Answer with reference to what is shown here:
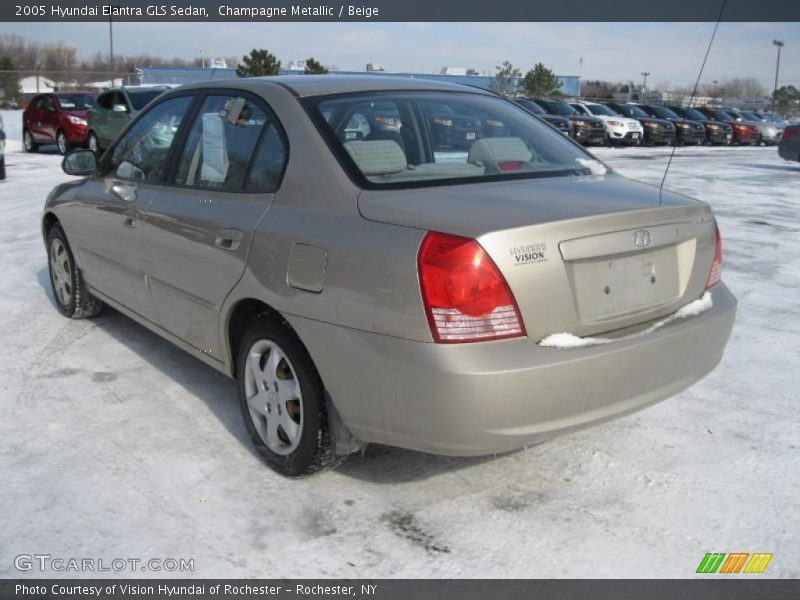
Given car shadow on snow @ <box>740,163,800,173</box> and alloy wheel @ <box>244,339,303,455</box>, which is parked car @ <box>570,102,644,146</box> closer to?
car shadow on snow @ <box>740,163,800,173</box>

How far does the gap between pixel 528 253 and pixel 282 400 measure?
1.25 meters

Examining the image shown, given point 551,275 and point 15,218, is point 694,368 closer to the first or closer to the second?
point 551,275

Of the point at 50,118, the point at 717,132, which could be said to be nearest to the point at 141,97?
the point at 50,118

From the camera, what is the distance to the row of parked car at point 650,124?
84.2 ft

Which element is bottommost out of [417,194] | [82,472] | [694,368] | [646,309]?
A: [82,472]

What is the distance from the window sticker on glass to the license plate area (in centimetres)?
177

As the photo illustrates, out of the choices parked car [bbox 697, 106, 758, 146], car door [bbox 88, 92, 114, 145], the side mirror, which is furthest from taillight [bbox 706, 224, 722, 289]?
parked car [bbox 697, 106, 758, 146]

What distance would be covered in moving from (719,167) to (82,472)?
1815 centimetres

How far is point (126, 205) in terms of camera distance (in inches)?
174

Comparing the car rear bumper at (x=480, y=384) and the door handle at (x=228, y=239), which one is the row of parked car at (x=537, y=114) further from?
the car rear bumper at (x=480, y=384)

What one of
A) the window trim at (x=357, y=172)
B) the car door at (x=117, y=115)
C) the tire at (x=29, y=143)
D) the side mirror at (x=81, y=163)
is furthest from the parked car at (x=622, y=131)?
the window trim at (x=357, y=172)

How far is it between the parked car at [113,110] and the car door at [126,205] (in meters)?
11.3

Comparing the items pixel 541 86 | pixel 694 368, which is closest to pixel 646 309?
pixel 694 368

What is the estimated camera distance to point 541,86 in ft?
162
